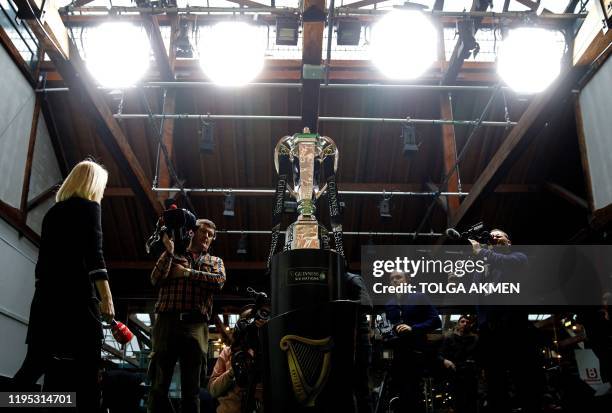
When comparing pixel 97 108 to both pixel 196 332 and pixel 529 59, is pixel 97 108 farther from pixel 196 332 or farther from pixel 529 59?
pixel 529 59

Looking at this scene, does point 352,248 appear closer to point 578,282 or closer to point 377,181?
point 377,181

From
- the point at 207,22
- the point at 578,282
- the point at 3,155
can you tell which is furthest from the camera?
the point at 207,22

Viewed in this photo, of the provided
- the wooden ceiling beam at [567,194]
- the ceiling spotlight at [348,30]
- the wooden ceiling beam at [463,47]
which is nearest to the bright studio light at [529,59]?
the wooden ceiling beam at [463,47]

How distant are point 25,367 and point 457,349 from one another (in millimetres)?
3978

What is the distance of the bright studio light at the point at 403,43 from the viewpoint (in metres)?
4.86

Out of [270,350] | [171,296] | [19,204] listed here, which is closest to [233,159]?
[19,204]

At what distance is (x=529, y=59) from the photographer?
4969 mm

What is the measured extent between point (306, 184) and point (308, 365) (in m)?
1.07

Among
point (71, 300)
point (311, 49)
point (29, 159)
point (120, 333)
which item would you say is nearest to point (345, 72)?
point (311, 49)

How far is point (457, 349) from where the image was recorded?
4.76m

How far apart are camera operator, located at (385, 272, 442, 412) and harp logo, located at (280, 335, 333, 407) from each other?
1.54m

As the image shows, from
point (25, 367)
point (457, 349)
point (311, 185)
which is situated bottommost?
point (25, 367)

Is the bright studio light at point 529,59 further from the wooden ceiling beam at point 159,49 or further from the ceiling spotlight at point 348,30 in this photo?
the wooden ceiling beam at point 159,49

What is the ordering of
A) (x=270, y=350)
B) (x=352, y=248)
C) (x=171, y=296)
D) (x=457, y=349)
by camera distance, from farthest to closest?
(x=352, y=248) → (x=457, y=349) → (x=171, y=296) → (x=270, y=350)
